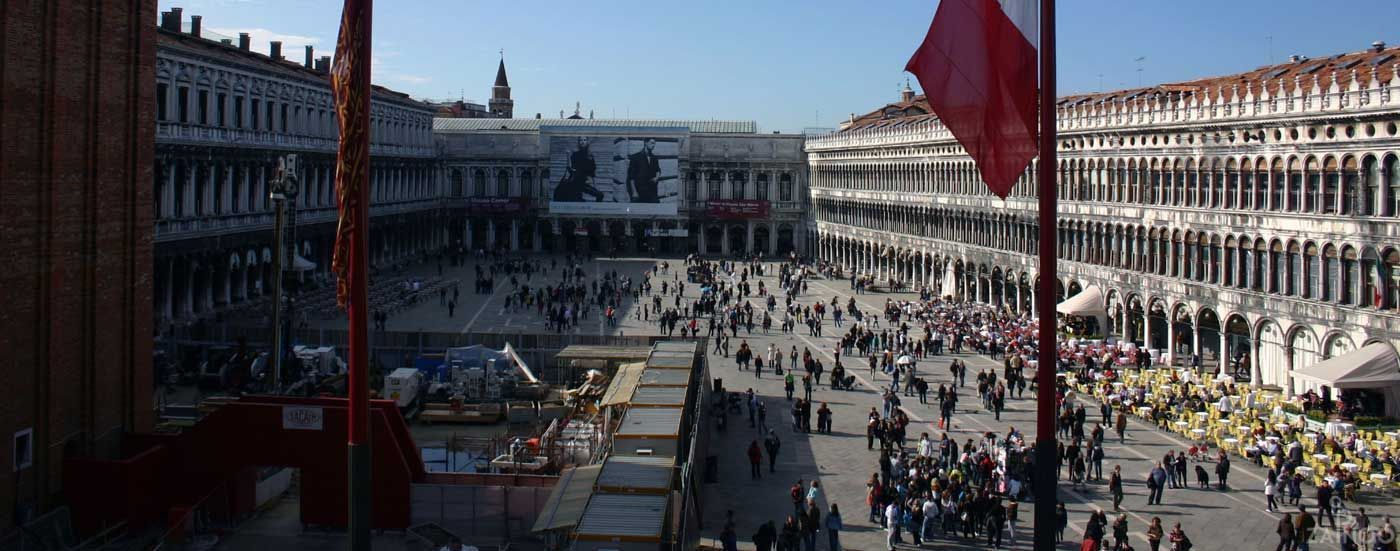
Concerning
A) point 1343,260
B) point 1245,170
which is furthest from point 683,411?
point 1245,170

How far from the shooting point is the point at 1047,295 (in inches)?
297

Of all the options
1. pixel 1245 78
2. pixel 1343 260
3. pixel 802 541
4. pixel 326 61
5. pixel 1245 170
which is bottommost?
pixel 802 541

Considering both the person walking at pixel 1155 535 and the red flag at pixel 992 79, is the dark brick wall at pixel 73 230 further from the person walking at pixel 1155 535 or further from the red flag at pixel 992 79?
the person walking at pixel 1155 535

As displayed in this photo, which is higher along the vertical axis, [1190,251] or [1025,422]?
[1190,251]

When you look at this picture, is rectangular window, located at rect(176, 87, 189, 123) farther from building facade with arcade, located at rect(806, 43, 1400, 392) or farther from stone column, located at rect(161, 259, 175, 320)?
building facade with arcade, located at rect(806, 43, 1400, 392)

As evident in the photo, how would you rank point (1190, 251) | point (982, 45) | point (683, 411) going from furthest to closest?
point (1190, 251) < point (683, 411) < point (982, 45)

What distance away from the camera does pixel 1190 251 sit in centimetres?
3959

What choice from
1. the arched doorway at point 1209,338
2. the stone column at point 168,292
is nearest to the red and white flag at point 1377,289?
the arched doorway at point 1209,338

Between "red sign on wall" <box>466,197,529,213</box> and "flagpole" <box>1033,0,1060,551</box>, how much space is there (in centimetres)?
8732

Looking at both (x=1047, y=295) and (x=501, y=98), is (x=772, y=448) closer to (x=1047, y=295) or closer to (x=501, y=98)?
(x=1047, y=295)

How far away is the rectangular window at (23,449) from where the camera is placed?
687 inches

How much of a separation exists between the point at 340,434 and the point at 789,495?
334 inches

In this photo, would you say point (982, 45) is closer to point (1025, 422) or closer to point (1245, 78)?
point (1025, 422)

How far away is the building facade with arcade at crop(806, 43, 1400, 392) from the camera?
31.1 metres
